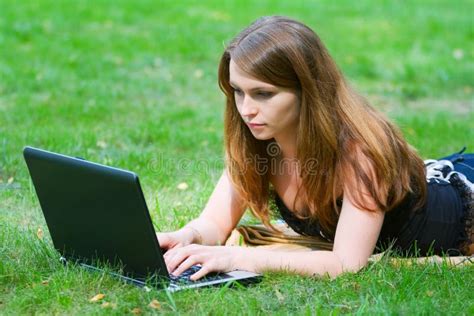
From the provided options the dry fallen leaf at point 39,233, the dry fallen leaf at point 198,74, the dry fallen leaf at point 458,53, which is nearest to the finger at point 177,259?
the dry fallen leaf at point 39,233

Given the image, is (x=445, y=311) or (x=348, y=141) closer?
(x=445, y=311)

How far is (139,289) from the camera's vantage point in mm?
2951

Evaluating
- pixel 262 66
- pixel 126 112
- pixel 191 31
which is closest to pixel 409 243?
pixel 262 66

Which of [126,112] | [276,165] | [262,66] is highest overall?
[262,66]

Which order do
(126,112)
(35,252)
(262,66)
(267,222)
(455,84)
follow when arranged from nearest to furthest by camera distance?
(262,66)
(35,252)
(267,222)
(126,112)
(455,84)

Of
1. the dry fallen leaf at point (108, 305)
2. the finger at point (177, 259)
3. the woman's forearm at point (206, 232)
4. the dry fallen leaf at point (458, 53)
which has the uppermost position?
the finger at point (177, 259)

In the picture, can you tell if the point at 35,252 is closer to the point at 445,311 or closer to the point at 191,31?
the point at 445,311

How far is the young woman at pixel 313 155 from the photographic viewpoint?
10.2 feet

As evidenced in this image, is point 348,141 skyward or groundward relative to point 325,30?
skyward

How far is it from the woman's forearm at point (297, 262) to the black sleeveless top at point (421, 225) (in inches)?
11.1

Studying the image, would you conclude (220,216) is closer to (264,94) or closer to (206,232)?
(206,232)

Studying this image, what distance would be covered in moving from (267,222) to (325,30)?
5588mm

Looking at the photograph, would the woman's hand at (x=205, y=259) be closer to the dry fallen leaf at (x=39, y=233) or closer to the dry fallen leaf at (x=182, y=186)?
the dry fallen leaf at (x=39, y=233)

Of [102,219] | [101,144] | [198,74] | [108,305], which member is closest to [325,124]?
[102,219]
